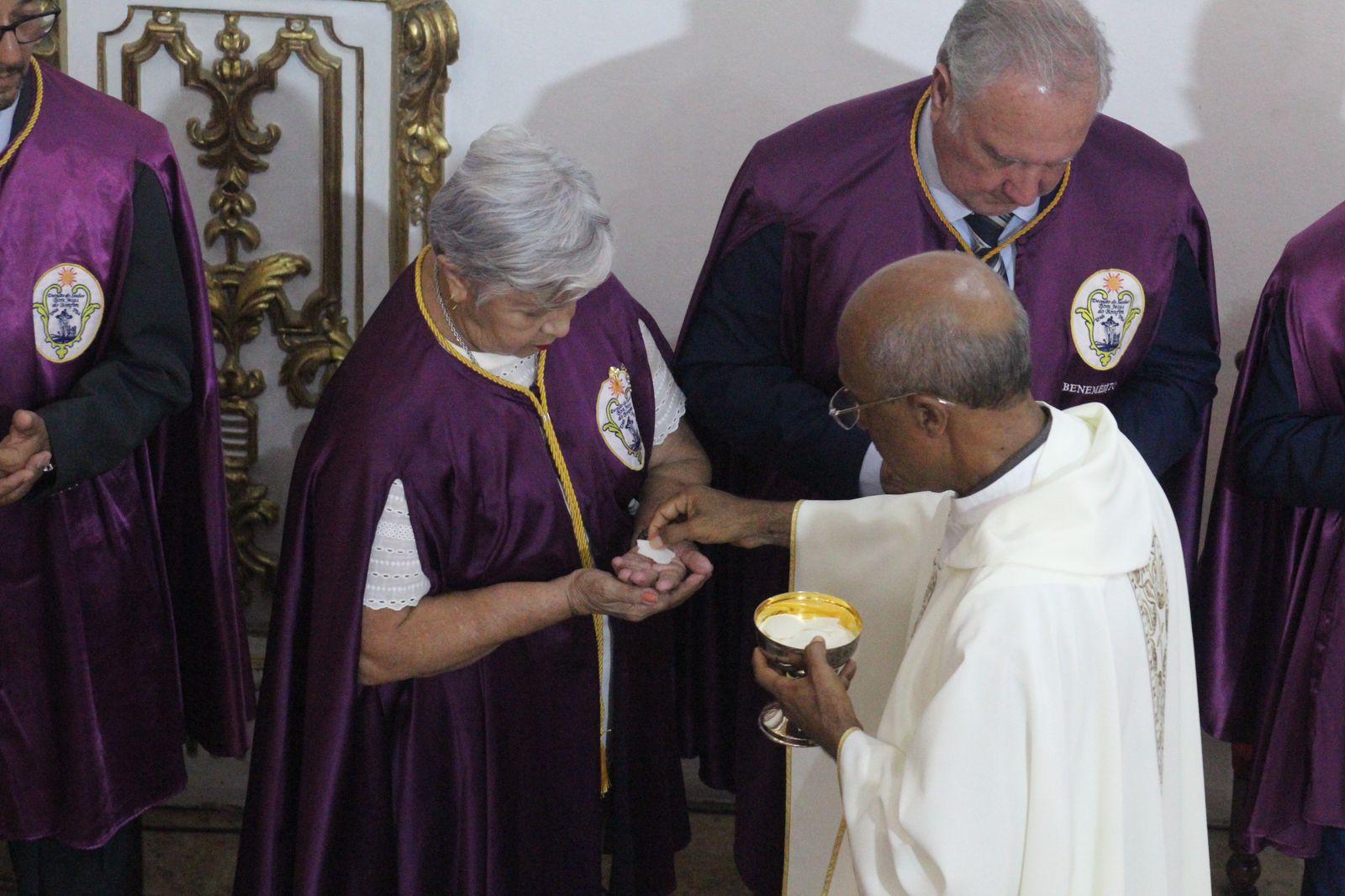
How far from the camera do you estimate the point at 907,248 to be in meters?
3.11

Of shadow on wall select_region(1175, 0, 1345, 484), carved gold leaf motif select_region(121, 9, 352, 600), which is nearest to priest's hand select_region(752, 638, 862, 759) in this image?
carved gold leaf motif select_region(121, 9, 352, 600)

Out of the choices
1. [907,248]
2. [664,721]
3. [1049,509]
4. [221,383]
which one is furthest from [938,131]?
[221,383]

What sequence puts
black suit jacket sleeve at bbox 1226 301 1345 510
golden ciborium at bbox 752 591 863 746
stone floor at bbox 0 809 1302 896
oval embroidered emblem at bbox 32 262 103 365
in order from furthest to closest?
1. stone floor at bbox 0 809 1302 896
2. black suit jacket sleeve at bbox 1226 301 1345 510
3. oval embroidered emblem at bbox 32 262 103 365
4. golden ciborium at bbox 752 591 863 746

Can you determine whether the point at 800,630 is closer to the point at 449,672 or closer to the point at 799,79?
the point at 449,672

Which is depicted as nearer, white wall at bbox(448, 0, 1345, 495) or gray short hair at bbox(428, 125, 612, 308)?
gray short hair at bbox(428, 125, 612, 308)

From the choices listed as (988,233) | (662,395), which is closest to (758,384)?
(662,395)

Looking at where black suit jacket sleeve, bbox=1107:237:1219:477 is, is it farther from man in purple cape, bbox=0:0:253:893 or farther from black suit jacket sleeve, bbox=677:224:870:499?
man in purple cape, bbox=0:0:253:893

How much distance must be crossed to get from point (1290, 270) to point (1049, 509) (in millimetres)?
1363

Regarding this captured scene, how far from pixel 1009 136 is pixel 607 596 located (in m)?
1.07

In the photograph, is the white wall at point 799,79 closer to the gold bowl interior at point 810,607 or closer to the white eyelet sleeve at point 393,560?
the white eyelet sleeve at point 393,560

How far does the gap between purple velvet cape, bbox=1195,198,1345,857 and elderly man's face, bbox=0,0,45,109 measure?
2462 millimetres

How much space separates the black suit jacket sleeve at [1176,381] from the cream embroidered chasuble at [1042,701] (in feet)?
2.31

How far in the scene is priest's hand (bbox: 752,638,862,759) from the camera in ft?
7.50

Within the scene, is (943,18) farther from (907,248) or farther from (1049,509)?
(1049,509)
